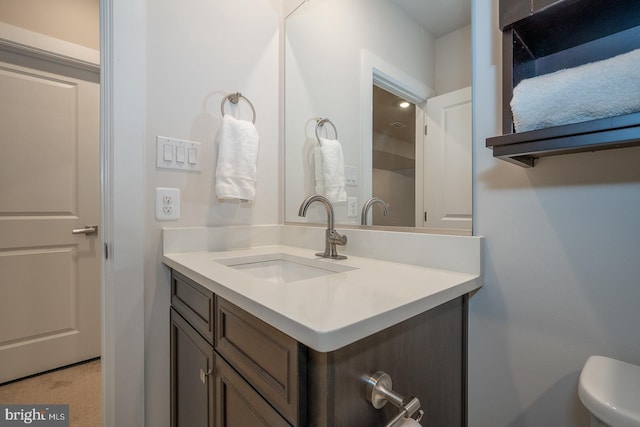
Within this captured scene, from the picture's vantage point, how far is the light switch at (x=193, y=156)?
115 centimetres

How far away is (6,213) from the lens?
1.58 m

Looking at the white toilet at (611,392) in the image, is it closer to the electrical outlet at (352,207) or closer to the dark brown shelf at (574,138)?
the dark brown shelf at (574,138)

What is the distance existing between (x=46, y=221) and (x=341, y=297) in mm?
1995

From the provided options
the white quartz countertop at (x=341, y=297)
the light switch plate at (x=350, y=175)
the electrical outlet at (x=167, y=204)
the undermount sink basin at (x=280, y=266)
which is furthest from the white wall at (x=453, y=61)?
the electrical outlet at (x=167, y=204)

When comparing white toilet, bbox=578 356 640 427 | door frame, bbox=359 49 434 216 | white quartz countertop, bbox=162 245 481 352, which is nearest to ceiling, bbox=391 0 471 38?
door frame, bbox=359 49 434 216

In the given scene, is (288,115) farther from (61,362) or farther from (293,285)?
(61,362)

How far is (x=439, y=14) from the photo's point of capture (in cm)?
87

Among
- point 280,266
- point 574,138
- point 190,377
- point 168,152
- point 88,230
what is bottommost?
point 190,377

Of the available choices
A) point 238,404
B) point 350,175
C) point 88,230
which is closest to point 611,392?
point 238,404

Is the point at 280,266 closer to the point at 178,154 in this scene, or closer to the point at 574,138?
the point at 178,154

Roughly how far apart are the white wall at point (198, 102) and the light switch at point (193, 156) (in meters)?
0.03

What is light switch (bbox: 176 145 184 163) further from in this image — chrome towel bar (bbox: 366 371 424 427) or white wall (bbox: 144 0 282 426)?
chrome towel bar (bbox: 366 371 424 427)

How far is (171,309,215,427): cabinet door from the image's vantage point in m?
0.80

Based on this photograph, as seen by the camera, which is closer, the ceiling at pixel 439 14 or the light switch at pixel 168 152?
the ceiling at pixel 439 14
